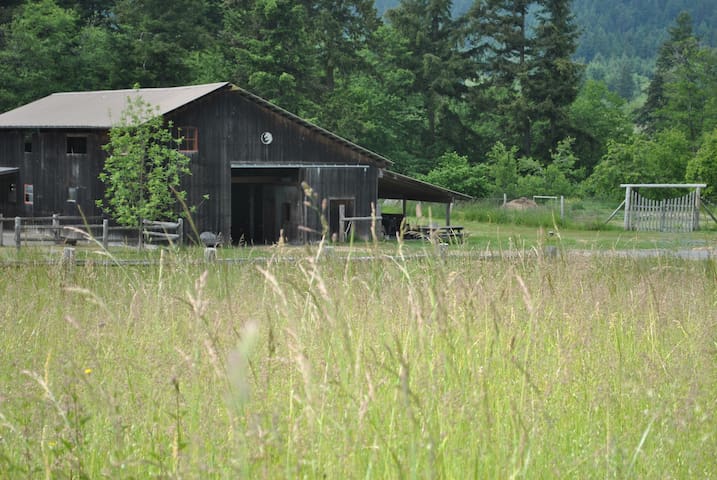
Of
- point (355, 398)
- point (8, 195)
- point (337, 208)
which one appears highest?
point (8, 195)

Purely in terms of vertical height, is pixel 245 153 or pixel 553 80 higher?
pixel 553 80

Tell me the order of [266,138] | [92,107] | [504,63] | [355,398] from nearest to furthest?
1. [355,398]
2. [266,138]
3. [92,107]
4. [504,63]

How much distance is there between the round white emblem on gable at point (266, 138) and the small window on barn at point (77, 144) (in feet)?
19.1

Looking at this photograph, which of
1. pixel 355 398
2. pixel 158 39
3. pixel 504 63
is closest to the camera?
pixel 355 398

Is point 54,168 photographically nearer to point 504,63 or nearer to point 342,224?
point 342,224

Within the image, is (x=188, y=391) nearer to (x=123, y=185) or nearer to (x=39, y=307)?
(x=39, y=307)

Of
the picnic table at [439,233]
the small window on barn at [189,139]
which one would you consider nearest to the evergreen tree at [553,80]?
the picnic table at [439,233]

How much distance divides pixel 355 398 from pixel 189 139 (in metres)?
27.0

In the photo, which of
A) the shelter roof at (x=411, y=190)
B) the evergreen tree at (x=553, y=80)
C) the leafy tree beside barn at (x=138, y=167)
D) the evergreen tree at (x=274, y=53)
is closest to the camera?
the leafy tree beside barn at (x=138, y=167)

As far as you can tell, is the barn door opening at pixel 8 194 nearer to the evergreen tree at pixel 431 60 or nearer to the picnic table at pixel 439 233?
the picnic table at pixel 439 233

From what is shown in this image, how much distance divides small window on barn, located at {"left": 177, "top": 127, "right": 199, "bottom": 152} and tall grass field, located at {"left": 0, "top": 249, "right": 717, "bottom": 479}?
77.9ft

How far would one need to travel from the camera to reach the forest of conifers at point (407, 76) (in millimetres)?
49656

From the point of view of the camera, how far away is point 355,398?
166 inches

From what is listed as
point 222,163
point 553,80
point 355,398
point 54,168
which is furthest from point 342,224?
point 553,80
